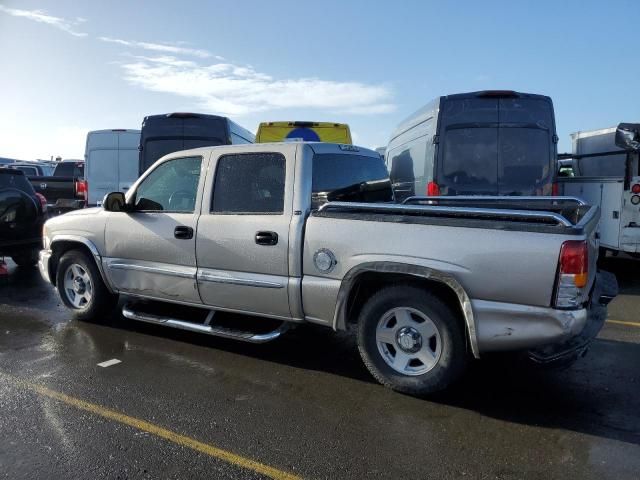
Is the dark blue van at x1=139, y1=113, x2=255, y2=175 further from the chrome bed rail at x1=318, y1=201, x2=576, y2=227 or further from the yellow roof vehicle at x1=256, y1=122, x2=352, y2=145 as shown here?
the chrome bed rail at x1=318, y1=201, x2=576, y2=227

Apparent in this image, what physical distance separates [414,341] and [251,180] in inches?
77.2

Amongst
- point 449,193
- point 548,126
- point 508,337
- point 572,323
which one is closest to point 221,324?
point 508,337

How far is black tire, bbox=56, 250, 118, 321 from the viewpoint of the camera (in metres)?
5.80

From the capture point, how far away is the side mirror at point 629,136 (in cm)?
774

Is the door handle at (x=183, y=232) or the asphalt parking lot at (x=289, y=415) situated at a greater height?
the door handle at (x=183, y=232)

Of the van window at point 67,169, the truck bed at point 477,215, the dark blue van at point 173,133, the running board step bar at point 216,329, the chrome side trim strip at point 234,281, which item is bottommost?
the running board step bar at point 216,329

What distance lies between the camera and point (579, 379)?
14.3ft

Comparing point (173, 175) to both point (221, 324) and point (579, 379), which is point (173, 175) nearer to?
point (221, 324)

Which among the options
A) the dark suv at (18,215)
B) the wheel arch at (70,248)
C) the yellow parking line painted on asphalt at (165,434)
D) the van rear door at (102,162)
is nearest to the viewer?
the yellow parking line painted on asphalt at (165,434)

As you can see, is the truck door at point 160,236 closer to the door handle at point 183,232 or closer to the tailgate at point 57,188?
the door handle at point 183,232

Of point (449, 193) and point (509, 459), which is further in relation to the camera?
point (449, 193)

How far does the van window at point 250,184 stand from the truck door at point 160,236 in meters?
0.24

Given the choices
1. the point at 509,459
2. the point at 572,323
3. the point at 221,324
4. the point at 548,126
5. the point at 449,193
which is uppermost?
the point at 548,126

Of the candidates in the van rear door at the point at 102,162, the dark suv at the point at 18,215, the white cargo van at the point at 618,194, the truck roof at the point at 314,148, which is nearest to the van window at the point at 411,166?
the white cargo van at the point at 618,194
